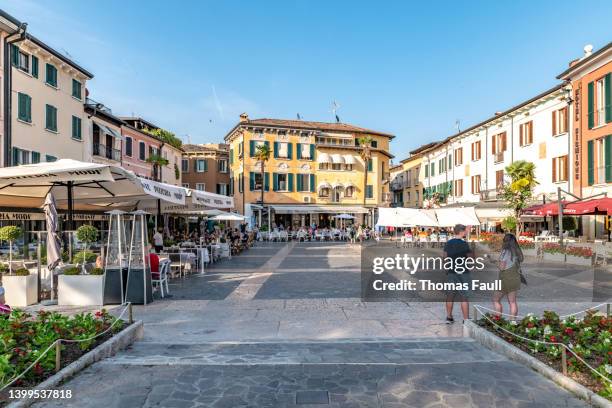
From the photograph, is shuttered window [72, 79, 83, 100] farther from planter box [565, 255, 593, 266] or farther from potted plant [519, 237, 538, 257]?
planter box [565, 255, 593, 266]

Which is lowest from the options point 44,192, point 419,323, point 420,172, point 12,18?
point 419,323

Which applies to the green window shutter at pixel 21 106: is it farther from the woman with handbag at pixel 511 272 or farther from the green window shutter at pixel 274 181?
the green window shutter at pixel 274 181

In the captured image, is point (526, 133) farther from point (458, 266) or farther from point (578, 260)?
point (458, 266)

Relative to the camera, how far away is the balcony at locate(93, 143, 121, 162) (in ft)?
94.7

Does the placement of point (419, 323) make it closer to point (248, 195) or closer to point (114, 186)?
point (114, 186)

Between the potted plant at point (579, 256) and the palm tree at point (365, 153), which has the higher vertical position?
the palm tree at point (365, 153)

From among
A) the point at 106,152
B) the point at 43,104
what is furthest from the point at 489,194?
the point at 43,104

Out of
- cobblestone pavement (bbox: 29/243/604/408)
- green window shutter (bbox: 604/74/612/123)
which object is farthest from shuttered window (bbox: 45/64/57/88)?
green window shutter (bbox: 604/74/612/123)

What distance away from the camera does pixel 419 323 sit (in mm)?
7773

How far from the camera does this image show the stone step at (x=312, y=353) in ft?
17.7

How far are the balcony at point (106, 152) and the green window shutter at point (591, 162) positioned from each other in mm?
28295

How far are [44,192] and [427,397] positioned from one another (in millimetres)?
10656

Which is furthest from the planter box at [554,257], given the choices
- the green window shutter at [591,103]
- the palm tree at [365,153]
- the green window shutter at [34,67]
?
the palm tree at [365,153]

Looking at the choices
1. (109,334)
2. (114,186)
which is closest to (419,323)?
(109,334)
